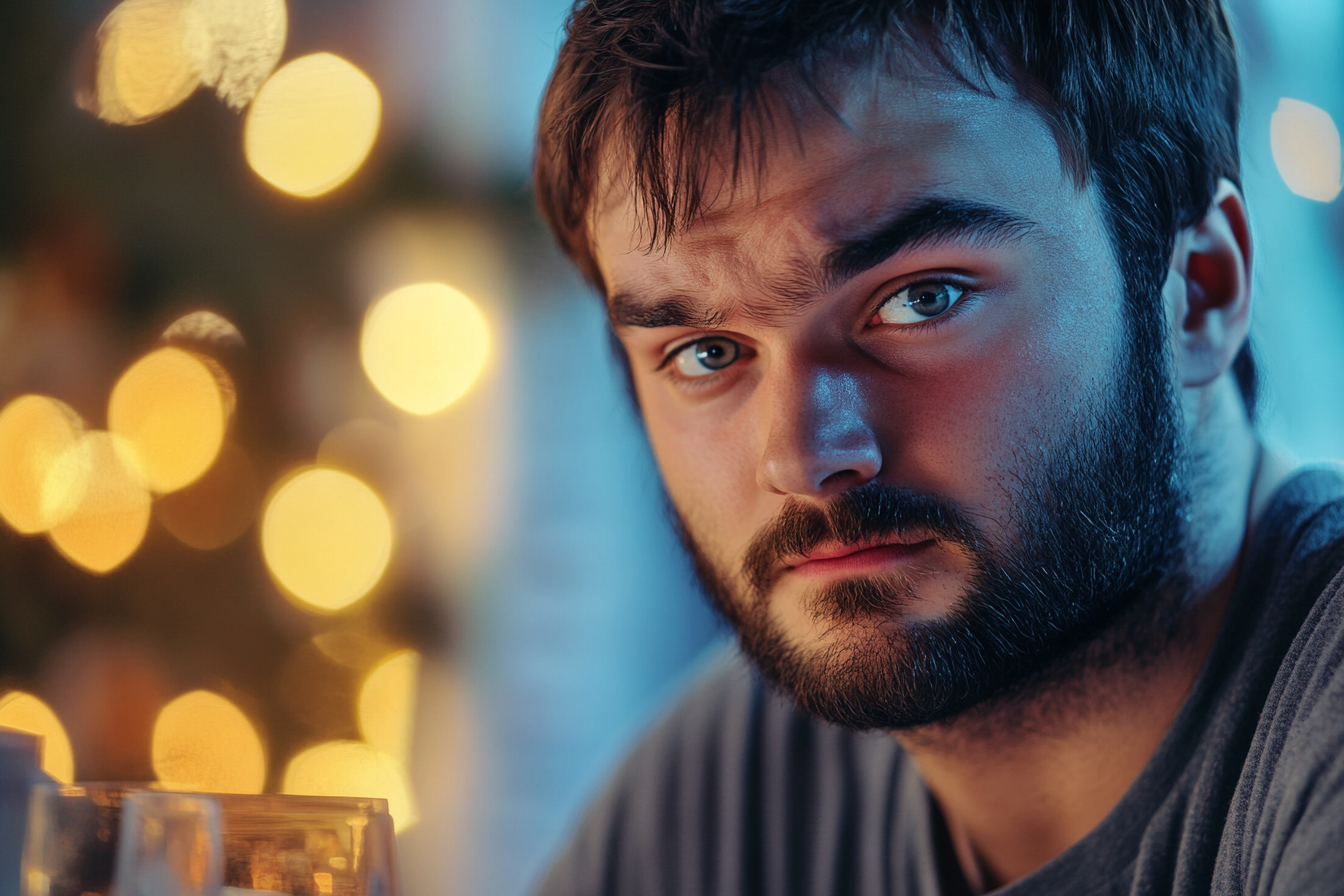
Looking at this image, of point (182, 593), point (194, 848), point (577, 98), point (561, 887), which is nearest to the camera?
point (194, 848)

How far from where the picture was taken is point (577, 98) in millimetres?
735

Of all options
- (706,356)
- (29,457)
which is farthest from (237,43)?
(706,356)

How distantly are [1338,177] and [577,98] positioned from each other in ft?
3.62

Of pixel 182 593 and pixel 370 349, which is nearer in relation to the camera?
pixel 182 593

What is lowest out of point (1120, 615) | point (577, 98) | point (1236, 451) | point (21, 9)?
point (1120, 615)

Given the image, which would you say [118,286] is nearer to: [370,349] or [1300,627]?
[370,349]

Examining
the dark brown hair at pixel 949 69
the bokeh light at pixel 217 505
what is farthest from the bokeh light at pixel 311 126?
the dark brown hair at pixel 949 69

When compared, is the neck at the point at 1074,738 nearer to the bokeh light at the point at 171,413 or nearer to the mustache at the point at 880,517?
the mustache at the point at 880,517

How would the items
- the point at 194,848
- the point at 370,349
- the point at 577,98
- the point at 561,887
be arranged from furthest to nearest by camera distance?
the point at 370,349 < the point at 561,887 < the point at 577,98 < the point at 194,848

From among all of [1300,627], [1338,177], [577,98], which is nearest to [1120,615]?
[1300,627]

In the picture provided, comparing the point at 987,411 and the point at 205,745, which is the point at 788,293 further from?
the point at 205,745

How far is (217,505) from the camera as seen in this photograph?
123 cm

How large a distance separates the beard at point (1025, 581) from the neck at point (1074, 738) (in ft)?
0.04

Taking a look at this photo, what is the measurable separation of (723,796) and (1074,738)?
0.40 meters
